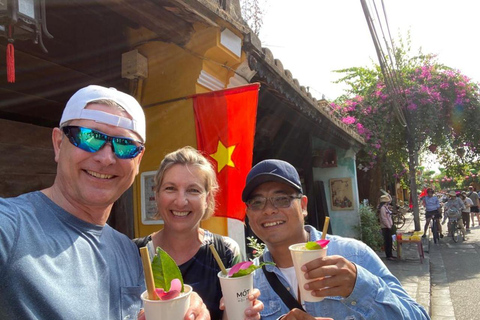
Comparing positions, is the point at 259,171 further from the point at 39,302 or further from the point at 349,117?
the point at 349,117

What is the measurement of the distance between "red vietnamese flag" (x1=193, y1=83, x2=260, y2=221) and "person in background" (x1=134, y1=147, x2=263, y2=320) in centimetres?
116

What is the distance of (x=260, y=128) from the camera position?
691 centimetres

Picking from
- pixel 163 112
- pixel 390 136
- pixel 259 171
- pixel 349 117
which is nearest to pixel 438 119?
pixel 390 136

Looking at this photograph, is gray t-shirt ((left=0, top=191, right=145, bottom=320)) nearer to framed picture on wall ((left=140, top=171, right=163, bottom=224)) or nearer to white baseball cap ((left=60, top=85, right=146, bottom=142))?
white baseball cap ((left=60, top=85, right=146, bottom=142))

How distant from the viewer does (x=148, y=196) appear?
12.6 feet

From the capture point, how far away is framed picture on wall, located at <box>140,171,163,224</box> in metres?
3.80

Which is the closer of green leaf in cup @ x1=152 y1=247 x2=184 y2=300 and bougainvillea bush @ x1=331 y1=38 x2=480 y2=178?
green leaf in cup @ x1=152 y1=247 x2=184 y2=300

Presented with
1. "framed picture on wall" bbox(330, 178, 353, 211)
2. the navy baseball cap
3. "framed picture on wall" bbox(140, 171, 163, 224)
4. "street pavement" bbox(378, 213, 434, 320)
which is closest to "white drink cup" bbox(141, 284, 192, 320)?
the navy baseball cap

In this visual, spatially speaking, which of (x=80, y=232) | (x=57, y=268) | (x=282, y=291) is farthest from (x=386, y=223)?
(x=57, y=268)

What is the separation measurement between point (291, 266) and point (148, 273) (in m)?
0.99

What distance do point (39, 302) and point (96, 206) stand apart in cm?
42

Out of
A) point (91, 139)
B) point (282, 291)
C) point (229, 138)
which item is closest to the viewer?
point (91, 139)

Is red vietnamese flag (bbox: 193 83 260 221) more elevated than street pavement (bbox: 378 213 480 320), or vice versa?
red vietnamese flag (bbox: 193 83 260 221)

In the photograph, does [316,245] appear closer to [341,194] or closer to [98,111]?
[98,111]
